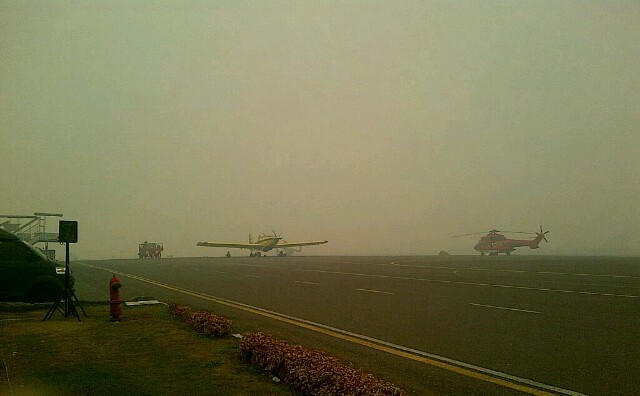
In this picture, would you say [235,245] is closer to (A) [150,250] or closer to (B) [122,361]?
(A) [150,250]

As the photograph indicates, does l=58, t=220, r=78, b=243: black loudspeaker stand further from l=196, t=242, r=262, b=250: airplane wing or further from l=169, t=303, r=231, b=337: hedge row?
l=196, t=242, r=262, b=250: airplane wing

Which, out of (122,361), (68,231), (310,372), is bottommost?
(122,361)

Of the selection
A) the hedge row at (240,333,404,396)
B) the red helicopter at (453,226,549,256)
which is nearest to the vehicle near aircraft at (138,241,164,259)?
the red helicopter at (453,226,549,256)

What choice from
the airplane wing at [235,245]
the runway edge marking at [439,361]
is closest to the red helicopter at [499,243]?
the airplane wing at [235,245]

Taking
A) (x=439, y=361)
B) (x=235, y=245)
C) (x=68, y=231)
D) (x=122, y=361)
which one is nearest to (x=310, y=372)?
(x=439, y=361)

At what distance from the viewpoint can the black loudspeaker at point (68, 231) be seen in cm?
1342

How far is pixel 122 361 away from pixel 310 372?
3.56 m

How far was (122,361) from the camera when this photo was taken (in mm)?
8461

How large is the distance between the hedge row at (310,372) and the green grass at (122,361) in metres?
0.20

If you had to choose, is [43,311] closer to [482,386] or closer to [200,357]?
[200,357]

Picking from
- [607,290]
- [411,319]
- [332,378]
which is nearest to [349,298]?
[411,319]

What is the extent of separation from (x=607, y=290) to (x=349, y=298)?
10518 millimetres

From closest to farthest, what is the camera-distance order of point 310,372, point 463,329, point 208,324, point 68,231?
1. point 310,372
2. point 208,324
3. point 463,329
4. point 68,231

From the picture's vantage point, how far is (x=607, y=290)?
2067cm
